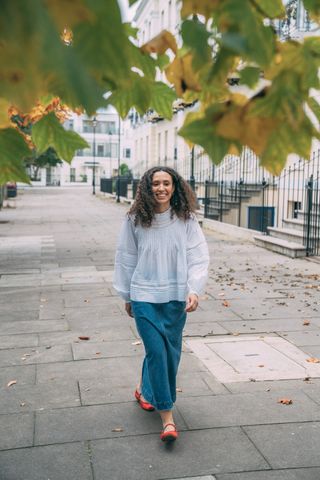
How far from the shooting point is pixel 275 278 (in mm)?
10523

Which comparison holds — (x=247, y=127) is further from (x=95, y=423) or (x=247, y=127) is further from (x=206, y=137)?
(x=95, y=423)

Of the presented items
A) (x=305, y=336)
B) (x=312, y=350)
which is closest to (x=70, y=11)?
(x=312, y=350)

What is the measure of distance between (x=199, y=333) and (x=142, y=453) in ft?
9.71

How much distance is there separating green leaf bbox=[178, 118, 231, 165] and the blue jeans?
2.81 metres

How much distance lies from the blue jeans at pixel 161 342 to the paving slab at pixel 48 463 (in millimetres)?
597

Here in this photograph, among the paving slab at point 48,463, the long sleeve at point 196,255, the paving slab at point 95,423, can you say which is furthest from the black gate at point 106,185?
the paving slab at point 48,463

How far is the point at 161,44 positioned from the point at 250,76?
47 cm

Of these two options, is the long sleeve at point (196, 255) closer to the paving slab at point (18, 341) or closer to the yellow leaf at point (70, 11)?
the paving slab at point (18, 341)

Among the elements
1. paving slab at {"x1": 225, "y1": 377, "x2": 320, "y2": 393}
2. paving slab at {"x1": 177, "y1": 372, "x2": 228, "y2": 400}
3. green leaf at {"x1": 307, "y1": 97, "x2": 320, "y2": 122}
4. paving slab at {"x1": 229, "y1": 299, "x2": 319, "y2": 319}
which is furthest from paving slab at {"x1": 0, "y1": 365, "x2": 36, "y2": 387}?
A: green leaf at {"x1": 307, "y1": 97, "x2": 320, "y2": 122}

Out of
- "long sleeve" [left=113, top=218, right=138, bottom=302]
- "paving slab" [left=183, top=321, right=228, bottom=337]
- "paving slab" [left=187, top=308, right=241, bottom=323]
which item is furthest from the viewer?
"paving slab" [left=187, top=308, right=241, bottom=323]

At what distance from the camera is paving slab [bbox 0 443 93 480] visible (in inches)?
142

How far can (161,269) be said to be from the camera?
4.25m

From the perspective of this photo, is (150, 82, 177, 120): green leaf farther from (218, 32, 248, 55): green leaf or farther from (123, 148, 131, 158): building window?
(123, 148, 131, 158): building window

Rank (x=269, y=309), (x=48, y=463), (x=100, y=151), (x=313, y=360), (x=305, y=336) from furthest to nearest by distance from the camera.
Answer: (x=100, y=151)
(x=269, y=309)
(x=305, y=336)
(x=313, y=360)
(x=48, y=463)
